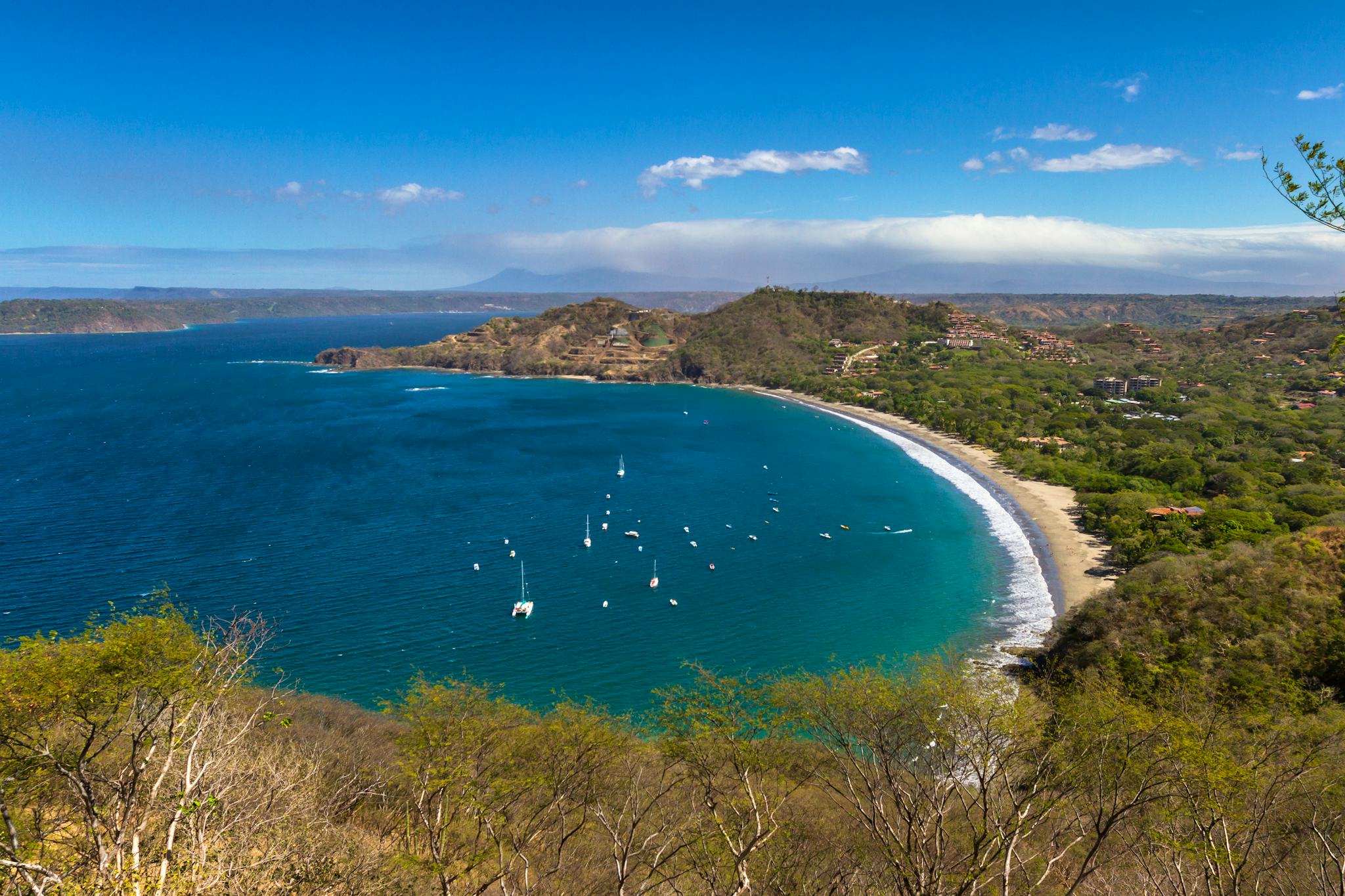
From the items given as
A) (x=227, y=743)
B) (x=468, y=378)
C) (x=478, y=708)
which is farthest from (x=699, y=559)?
(x=468, y=378)

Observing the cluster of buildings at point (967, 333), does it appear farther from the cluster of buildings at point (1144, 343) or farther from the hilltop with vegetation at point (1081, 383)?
the cluster of buildings at point (1144, 343)

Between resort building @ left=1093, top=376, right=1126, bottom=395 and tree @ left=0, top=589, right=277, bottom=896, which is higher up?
resort building @ left=1093, top=376, right=1126, bottom=395

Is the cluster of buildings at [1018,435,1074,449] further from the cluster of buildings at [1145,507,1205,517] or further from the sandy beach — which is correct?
the cluster of buildings at [1145,507,1205,517]

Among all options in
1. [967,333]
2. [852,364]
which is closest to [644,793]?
[852,364]

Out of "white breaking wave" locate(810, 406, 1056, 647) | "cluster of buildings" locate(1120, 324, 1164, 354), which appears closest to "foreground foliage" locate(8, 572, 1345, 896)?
"white breaking wave" locate(810, 406, 1056, 647)

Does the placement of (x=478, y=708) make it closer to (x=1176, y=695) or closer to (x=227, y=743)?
(x=227, y=743)
